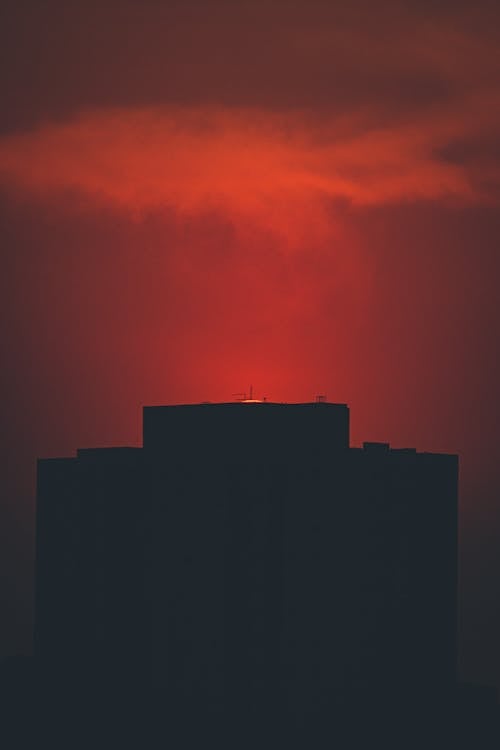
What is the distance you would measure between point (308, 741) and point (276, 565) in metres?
15.3

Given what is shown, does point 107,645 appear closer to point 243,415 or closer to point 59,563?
point 59,563

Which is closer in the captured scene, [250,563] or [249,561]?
[250,563]

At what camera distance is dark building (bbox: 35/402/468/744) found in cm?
12181

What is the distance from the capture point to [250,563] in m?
122

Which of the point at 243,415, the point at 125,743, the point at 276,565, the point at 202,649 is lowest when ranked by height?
the point at 125,743

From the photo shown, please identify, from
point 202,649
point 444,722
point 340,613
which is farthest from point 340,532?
point 444,722

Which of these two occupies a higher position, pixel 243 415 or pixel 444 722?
pixel 243 415

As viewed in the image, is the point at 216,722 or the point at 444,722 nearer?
the point at 216,722

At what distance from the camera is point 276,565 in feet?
398

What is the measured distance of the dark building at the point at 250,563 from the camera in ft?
400

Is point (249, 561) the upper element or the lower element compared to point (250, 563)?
upper

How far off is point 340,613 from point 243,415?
1937 centimetres

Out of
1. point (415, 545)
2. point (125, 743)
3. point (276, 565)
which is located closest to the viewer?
point (276, 565)

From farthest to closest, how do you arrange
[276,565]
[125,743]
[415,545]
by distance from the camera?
[415,545] < [125,743] < [276,565]
